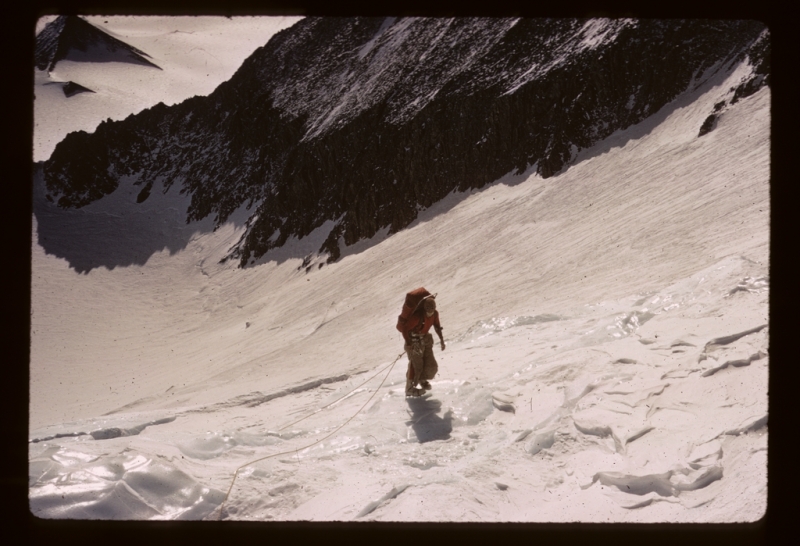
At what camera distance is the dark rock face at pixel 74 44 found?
74250 millimetres

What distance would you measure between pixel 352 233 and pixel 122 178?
115 feet

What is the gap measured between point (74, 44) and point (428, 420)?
85.6 meters

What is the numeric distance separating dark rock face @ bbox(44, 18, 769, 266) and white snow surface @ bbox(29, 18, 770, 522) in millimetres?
3861

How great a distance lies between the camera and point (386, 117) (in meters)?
35.8

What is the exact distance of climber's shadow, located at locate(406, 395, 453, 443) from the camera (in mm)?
6520

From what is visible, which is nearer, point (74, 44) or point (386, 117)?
point (386, 117)

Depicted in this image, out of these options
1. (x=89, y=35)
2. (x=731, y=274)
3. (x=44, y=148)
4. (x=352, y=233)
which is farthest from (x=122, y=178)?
(x=731, y=274)

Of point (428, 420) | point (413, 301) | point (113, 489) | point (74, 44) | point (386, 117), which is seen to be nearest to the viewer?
point (113, 489)

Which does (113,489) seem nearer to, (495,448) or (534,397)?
(495,448)

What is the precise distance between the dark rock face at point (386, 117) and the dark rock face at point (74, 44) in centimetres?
2314

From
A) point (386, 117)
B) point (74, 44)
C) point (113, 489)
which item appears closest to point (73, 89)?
point (74, 44)

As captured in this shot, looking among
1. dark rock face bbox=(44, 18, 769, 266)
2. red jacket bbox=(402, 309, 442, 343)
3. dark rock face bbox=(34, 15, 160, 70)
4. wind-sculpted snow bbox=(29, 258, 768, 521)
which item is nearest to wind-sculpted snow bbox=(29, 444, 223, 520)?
wind-sculpted snow bbox=(29, 258, 768, 521)

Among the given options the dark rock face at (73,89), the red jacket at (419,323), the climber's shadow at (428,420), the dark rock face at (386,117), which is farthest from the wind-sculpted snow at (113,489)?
the dark rock face at (73,89)

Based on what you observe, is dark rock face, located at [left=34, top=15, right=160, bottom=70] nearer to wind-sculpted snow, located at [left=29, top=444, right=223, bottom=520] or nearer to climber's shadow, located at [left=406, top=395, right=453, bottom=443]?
climber's shadow, located at [left=406, top=395, right=453, bottom=443]
